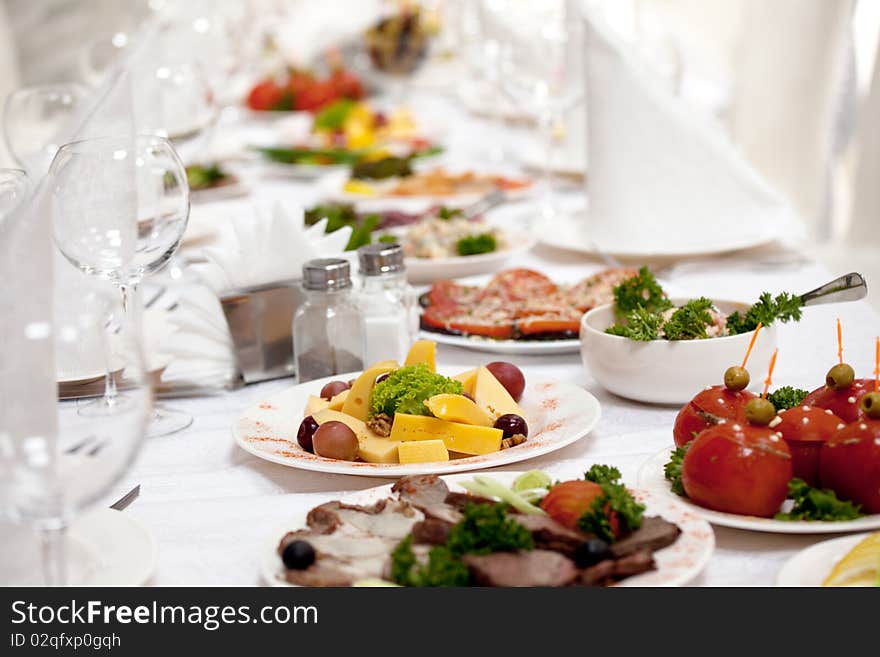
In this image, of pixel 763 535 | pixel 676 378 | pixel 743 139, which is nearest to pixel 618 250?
pixel 676 378

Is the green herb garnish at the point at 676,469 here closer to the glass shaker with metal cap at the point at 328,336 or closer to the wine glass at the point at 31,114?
the glass shaker with metal cap at the point at 328,336

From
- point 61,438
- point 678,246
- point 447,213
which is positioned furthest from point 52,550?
point 447,213

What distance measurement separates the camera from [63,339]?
2.71 ft

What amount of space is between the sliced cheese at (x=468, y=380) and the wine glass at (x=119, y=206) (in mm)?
383

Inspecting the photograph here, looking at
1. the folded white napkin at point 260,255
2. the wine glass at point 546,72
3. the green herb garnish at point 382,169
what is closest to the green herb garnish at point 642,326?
the folded white napkin at point 260,255

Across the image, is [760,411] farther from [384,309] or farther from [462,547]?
[384,309]

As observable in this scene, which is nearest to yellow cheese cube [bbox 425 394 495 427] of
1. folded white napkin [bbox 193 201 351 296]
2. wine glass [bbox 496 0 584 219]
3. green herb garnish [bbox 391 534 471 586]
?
green herb garnish [bbox 391 534 471 586]

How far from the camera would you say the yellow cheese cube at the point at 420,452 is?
1192 mm

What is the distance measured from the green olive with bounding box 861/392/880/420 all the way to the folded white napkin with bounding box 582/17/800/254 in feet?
3.66

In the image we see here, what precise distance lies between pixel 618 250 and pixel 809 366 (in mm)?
657

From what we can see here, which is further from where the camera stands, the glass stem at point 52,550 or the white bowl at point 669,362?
the white bowl at point 669,362

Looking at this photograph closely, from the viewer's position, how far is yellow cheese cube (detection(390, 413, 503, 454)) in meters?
1.22

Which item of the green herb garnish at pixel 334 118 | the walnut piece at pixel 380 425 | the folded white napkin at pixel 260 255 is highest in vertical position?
the green herb garnish at pixel 334 118
